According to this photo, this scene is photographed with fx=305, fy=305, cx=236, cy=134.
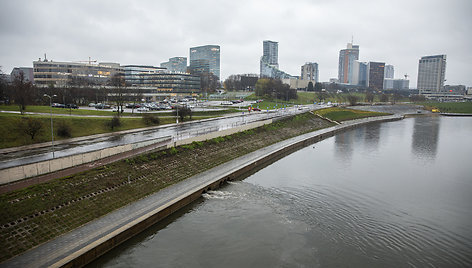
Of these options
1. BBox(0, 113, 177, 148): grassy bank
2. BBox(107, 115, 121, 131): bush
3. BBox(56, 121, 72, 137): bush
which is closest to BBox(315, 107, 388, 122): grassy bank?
BBox(0, 113, 177, 148): grassy bank

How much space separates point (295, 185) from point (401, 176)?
1264cm

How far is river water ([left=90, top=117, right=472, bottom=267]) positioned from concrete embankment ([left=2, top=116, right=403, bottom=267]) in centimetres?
69

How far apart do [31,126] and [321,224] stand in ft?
94.9

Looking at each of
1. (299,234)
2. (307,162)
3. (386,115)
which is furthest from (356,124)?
(299,234)

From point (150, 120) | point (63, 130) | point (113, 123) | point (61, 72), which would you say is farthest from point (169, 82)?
point (63, 130)

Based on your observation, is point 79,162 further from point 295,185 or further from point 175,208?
point 295,185

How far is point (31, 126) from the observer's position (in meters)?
30.5

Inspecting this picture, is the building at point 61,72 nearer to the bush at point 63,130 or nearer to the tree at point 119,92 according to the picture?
the tree at point 119,92

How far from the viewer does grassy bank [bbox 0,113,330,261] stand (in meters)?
15.6

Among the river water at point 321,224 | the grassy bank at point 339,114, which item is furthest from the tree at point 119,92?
the grassy bank at point 339,114

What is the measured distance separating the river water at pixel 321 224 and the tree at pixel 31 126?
778 inches

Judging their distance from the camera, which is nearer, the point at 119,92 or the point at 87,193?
the point at 87,193

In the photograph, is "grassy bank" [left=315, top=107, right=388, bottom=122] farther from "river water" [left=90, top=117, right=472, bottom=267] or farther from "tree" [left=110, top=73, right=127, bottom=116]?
"tree" [left=110, top=73, right=127, bottom=116]

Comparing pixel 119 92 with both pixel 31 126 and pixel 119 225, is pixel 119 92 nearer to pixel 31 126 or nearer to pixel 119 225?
pixel 31 126
